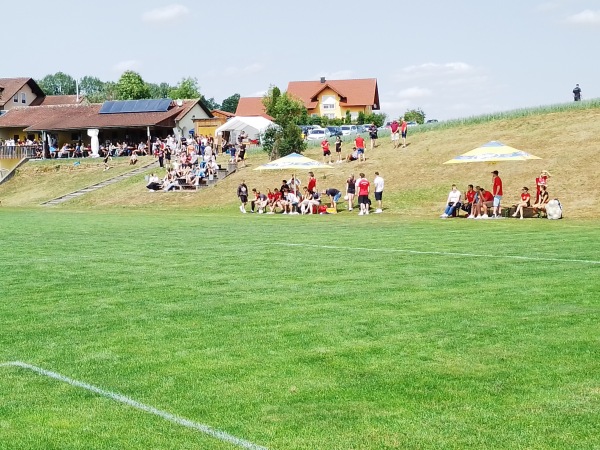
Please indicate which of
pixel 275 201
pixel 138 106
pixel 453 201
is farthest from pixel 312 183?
pixel 138 106

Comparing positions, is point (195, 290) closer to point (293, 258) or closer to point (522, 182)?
point (293, 258)

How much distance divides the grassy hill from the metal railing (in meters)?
8.83

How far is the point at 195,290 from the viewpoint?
40.2 ft

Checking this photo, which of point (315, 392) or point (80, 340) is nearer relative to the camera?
point (315, 392)

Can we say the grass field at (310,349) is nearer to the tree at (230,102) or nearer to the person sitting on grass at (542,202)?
the person sitting on grass at (542,202)

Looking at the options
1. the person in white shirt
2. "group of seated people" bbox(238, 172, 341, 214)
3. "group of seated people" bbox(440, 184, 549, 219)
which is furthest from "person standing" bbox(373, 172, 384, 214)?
the person in white shirt

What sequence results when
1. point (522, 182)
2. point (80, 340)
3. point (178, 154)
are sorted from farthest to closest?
point (178, 154)
point (522, 182)
point (80, 340)

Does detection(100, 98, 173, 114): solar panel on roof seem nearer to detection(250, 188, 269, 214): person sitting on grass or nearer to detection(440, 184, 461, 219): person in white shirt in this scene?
detection(250, 188, 269, 214): person sitting on grass

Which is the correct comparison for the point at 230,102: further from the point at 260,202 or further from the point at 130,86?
the point at 260,202

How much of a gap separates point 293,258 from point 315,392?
970cm

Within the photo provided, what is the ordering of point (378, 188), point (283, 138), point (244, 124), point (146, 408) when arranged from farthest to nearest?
point (244, 124) < point (283, 138) < point (378, 188) < point (146, 408)

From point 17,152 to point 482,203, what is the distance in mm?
49315

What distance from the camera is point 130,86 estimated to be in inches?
4232

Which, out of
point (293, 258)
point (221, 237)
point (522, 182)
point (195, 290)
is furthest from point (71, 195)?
point (195, 290)
